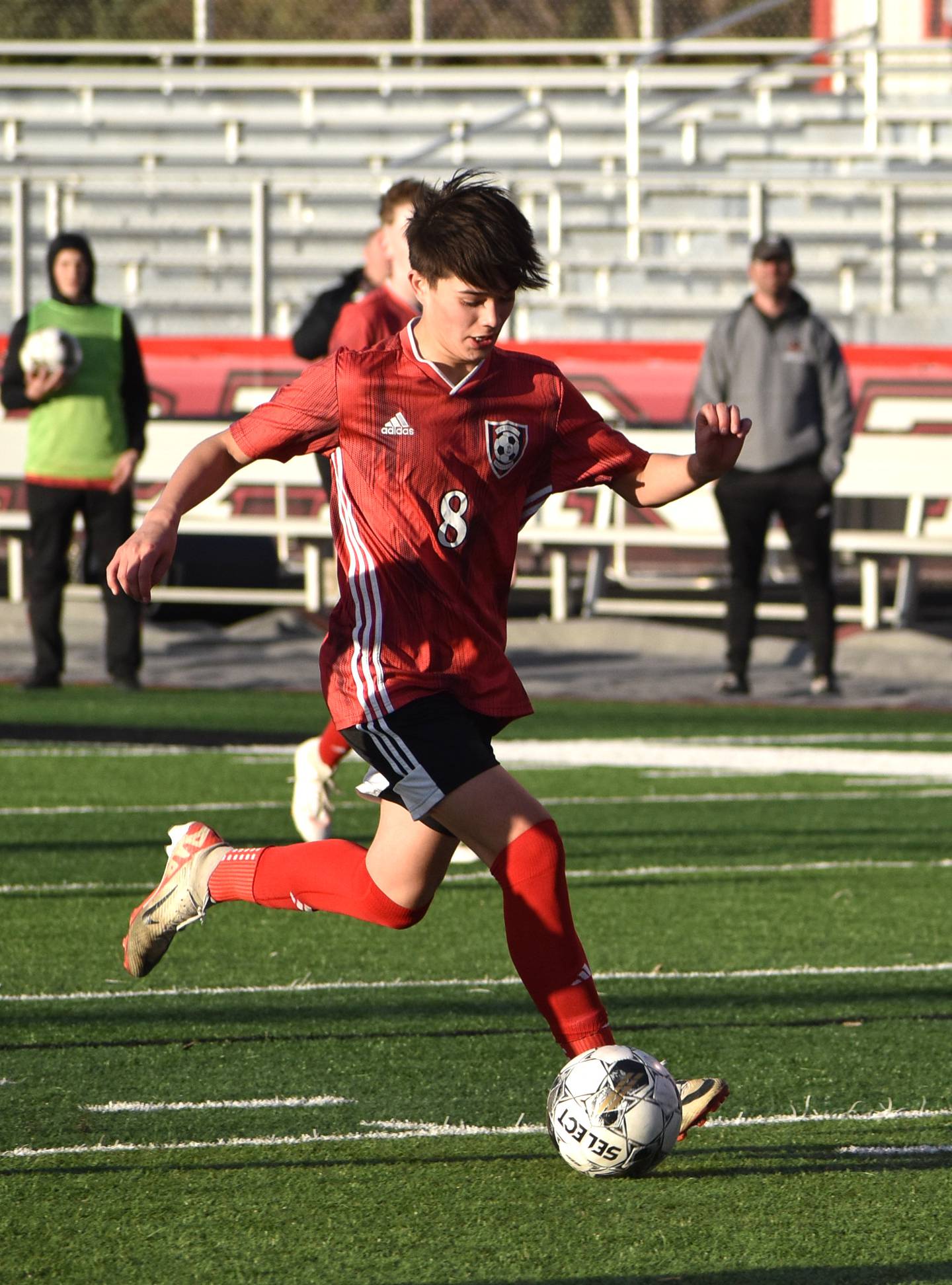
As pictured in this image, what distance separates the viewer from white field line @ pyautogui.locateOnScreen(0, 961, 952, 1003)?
5559mm

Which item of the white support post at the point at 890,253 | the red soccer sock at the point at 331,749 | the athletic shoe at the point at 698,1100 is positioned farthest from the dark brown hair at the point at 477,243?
the white support post at the point at 890,253

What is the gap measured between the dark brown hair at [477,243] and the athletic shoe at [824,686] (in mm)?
9092

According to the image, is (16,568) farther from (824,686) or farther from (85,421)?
(824,686)

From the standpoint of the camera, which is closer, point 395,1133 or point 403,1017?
point 395,1133

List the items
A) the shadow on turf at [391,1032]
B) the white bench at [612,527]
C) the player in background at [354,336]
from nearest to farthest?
the shadow on turf at [391,1032] < the player in background at [354,336] < the white bench at [612,527]

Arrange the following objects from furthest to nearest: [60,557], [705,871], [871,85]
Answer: [871,85] < [60,557] < [705,871]

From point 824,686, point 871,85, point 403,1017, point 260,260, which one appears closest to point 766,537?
point 824,686

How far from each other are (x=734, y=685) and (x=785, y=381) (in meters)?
1.80

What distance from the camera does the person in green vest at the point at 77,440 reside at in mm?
12523

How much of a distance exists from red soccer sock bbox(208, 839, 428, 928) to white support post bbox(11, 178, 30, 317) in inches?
570

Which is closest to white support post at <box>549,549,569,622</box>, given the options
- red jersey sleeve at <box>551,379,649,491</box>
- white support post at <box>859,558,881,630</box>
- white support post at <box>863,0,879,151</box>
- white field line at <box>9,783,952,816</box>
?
white support post at <box>859,558,881,630</box>

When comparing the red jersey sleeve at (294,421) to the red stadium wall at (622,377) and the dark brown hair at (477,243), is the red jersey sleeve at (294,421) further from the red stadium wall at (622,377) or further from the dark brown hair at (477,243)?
the red stadium wall at (622,377)

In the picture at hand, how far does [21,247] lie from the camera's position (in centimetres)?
1864

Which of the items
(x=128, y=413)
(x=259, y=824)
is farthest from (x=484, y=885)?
(x=128, y=413)
